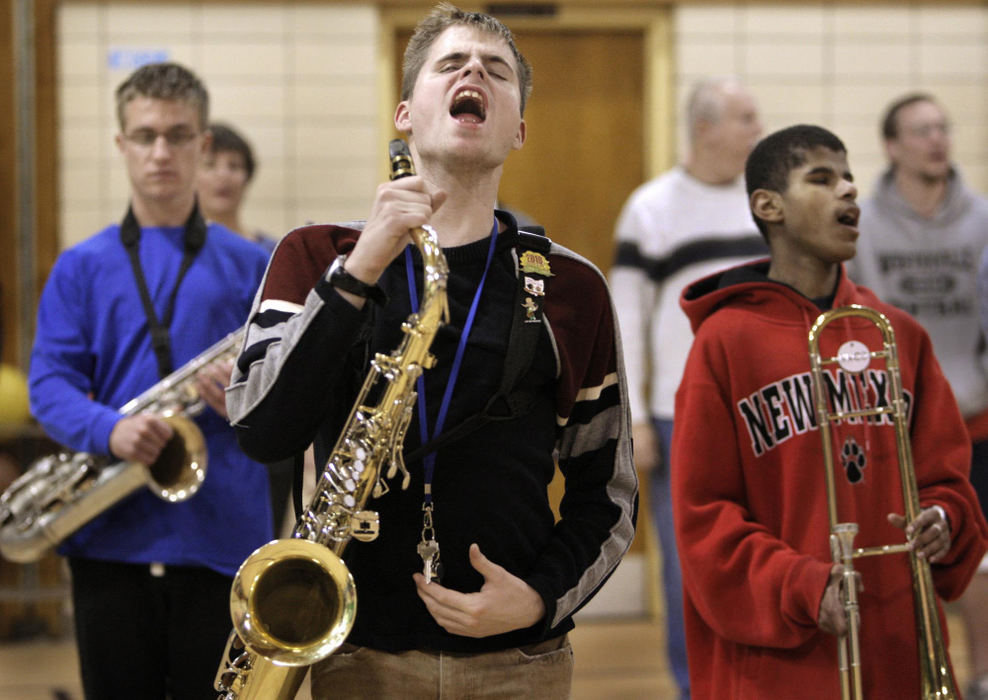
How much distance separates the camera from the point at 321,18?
21.7 ft

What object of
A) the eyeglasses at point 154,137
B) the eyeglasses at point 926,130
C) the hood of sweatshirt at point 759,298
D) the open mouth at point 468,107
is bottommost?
the hood of sweatshirt at point 759,298

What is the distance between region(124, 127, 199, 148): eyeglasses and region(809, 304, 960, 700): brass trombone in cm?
176

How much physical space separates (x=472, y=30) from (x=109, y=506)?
1.67 m

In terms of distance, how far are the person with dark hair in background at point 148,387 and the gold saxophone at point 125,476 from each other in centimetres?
3

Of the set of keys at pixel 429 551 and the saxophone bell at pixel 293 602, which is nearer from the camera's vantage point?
the saxophone bell at pixel 293 602

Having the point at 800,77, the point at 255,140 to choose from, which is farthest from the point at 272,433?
the point at 800,77

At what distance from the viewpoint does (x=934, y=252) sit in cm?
454

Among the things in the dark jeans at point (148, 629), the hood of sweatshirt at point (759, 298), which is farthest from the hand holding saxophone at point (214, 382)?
the hood of sweatshirt at point (759, 298)

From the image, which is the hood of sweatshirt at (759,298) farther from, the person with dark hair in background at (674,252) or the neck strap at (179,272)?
the person with dark hair in background at (674,252)

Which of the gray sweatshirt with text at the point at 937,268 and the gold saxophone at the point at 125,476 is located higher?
the gray sweatshirt with text at the point at 937,268

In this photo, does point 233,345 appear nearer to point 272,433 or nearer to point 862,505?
point 272,433

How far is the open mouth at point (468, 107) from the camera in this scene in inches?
82.1

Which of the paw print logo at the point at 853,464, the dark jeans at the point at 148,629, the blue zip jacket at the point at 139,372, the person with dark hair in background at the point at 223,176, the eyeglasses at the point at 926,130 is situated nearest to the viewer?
the paw print logo at the point at 853,464

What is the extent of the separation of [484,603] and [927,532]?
1.08m
